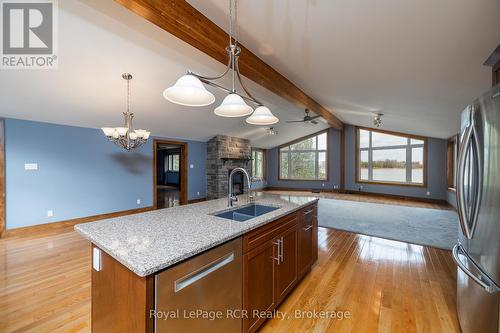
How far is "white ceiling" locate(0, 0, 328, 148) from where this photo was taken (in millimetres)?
2131

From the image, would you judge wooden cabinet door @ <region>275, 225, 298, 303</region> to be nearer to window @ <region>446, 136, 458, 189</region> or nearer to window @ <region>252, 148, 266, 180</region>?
window @ <region>446, 136, 458, 189</region>

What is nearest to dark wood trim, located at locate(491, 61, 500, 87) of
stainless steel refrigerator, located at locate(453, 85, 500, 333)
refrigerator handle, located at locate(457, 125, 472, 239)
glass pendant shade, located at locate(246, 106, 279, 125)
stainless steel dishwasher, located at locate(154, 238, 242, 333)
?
stainless steel refrigerator, located at locate(453, 85, 500, 333)

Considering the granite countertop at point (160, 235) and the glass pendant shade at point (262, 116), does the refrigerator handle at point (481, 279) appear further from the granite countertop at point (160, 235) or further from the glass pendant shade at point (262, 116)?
the glass pendant shade at point (262, 116)

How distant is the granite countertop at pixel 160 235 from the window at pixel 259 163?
8.12 meters

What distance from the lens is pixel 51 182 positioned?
397cm

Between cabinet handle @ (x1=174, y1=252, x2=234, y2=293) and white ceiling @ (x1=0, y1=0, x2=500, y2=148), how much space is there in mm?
1907

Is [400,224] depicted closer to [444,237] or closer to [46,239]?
[444,237]

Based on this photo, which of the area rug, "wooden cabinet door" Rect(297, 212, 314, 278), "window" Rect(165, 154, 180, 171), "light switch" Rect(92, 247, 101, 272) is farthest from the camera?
"window" Rect(165, 154, 180, 171)

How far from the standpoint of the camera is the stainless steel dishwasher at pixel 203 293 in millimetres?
1003

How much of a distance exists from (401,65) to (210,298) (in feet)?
9.74

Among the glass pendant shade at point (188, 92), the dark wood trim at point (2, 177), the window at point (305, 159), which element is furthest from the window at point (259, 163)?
the glass pendant shade at point (188, 92)

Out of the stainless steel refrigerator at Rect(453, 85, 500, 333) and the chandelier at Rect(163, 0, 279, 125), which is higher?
the chandelier at Rect(163, 0, 279, 125)

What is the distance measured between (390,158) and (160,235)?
8.84 m

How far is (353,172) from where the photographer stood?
862cm
